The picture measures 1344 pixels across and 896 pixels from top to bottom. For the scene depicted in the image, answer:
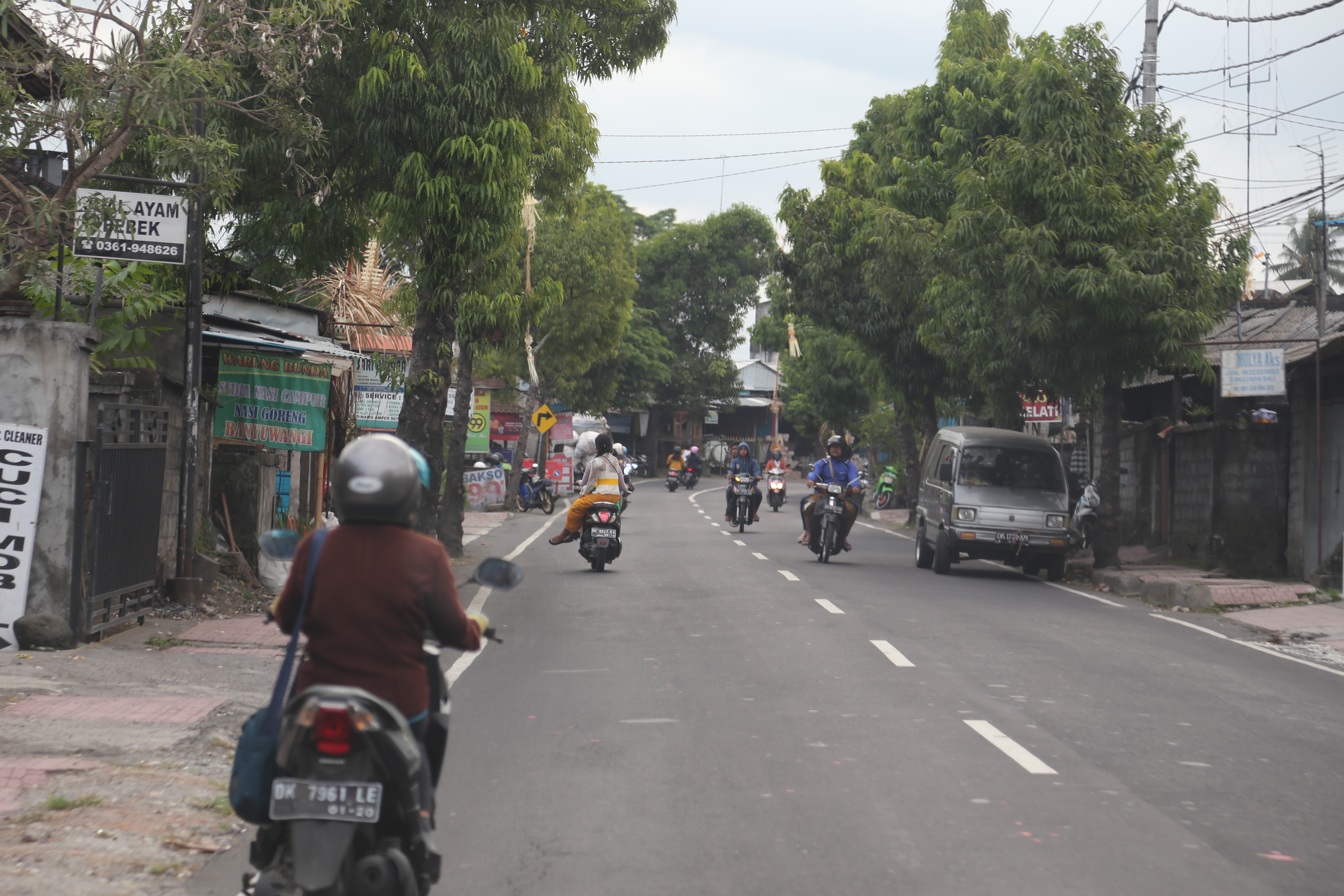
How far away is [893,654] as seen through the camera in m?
10.5

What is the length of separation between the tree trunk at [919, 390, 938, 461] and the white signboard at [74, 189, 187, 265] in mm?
21929

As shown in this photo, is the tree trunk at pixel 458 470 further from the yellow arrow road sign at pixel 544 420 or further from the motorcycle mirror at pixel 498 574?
the motorcycle mirror at pixel 498 574

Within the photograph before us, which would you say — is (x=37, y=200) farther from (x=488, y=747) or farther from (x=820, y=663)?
(x=820, y=663)

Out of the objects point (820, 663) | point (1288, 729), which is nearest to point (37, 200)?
point (820, 663)

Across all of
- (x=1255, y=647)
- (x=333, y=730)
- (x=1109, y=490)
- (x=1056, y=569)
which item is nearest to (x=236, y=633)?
(x=333, y=730)

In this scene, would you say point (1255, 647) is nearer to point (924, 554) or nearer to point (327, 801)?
point (924, 554)

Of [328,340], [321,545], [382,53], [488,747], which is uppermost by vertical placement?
[382,53]

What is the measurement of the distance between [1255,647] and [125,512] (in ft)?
34.0

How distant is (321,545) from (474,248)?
10.6 metres

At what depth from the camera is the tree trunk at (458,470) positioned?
21.0m

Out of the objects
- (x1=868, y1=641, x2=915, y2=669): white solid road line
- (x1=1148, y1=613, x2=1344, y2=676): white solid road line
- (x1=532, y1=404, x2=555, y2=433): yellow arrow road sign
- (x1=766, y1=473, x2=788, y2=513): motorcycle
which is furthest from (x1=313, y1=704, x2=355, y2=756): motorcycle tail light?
(x1=532, y1=404, x2=555, y2=433): yellow arrow road sign

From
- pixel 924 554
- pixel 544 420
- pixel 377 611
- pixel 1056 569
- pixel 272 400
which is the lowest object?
pixel 1056 569

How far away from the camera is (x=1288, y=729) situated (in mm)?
8102

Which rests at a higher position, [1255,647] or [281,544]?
[281,544]
